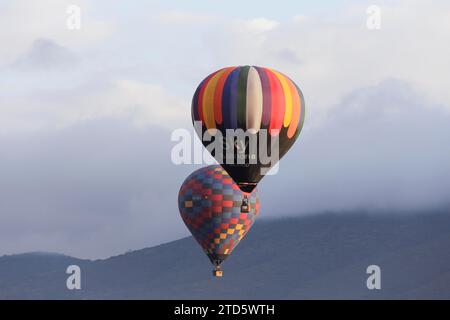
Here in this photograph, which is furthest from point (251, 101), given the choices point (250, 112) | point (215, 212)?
point (215, 212)

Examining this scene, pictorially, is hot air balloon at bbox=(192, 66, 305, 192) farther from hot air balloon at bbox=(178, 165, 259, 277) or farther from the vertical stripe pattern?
hot air balloon at bbox=(178, 165, 259, 277)

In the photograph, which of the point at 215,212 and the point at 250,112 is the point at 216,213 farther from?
the point at 250,112

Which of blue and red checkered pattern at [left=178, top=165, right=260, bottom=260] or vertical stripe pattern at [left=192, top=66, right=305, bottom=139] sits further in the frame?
blue and red checkered pattern at [left=178, top=165, right=260, bottom=260]

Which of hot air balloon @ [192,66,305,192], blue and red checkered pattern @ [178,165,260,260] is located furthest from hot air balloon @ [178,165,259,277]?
hot air balloon @ [192,66,305,192]
